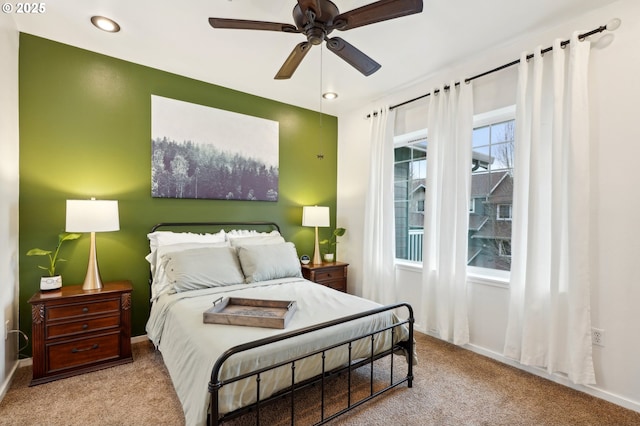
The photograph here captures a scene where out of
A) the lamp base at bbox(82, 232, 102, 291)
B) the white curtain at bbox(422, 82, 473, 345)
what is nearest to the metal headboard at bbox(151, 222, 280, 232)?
the lamp base at bbox(82, 232, 102, 291)

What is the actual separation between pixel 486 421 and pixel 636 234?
1632 mm

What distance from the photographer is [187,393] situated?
5.57 feet

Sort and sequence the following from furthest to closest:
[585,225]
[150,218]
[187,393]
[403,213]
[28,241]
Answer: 1. [403,213]
2. [150,218]
3. [28,241]
4. [585,225]
5. [187,393]

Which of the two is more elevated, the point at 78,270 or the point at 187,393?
the point at 78,270

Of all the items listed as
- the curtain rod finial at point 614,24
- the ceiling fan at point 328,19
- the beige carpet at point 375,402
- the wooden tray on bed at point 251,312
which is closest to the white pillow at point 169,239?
the beige carpet at point 375,402

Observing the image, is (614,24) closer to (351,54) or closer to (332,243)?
(351,54)

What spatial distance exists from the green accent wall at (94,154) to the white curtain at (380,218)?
167 cm

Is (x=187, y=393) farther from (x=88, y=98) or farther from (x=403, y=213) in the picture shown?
(x=403, y=213)

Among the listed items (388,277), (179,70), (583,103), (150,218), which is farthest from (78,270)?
(583,103)

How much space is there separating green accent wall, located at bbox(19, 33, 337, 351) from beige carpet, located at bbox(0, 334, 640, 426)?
814 millimetres

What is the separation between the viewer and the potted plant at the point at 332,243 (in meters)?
4.30

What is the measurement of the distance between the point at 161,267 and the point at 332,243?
2.45 metres

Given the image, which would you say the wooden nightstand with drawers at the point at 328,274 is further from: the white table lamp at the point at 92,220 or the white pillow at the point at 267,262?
the white table lamp at the point at 92,220

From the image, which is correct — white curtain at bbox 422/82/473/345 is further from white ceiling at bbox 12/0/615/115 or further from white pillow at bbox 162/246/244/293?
white pillow at bbox 162/246/244/293
